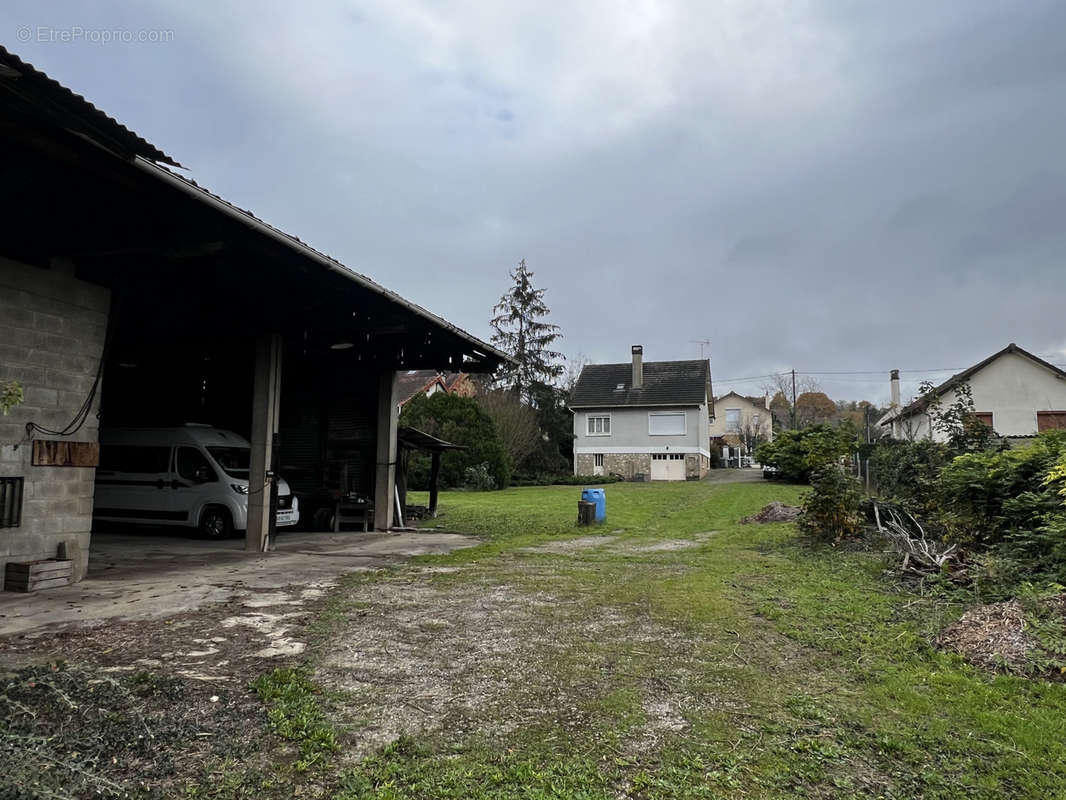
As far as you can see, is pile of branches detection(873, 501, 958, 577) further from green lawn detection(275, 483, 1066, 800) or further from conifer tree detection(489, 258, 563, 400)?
conifer tree detection(489, 258, 563, 400)

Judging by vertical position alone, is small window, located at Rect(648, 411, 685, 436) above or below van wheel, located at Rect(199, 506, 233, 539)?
above

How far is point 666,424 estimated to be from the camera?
4050 cm

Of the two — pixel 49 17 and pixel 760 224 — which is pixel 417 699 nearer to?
pixel 49 17

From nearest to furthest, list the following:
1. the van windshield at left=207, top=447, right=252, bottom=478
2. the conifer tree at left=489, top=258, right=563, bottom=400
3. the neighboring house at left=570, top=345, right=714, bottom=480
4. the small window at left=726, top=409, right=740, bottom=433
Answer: the van windshield at left=207, top=447, right=252, bottom=478 → the neighboring house at left=570, top=345, right=714, bottom=480 → the conifer tree at left=489, top=258, right=563, bottom=400 → the small window at left=726, top=409, right=740, bottom=433

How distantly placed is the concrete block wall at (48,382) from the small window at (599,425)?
3543 cm

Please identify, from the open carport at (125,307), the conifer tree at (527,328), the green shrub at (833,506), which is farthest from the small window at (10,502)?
the conifer tree at (527,328)

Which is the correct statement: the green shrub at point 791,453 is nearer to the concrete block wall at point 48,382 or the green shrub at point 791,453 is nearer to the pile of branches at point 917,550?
the pile of branches at point 917,550

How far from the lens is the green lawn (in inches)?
107

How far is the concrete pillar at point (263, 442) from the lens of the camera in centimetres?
1002

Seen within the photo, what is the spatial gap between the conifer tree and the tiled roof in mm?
2633

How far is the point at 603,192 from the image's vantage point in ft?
58.0

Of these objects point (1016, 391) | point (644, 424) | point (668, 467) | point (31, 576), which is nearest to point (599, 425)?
point (644, 424)

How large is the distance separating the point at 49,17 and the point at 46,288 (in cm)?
256

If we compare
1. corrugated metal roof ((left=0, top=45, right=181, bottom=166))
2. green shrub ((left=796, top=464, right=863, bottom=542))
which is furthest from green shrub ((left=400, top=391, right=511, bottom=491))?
corrugated metal roof ((left=0, top=45, right=181, bottom=166))
